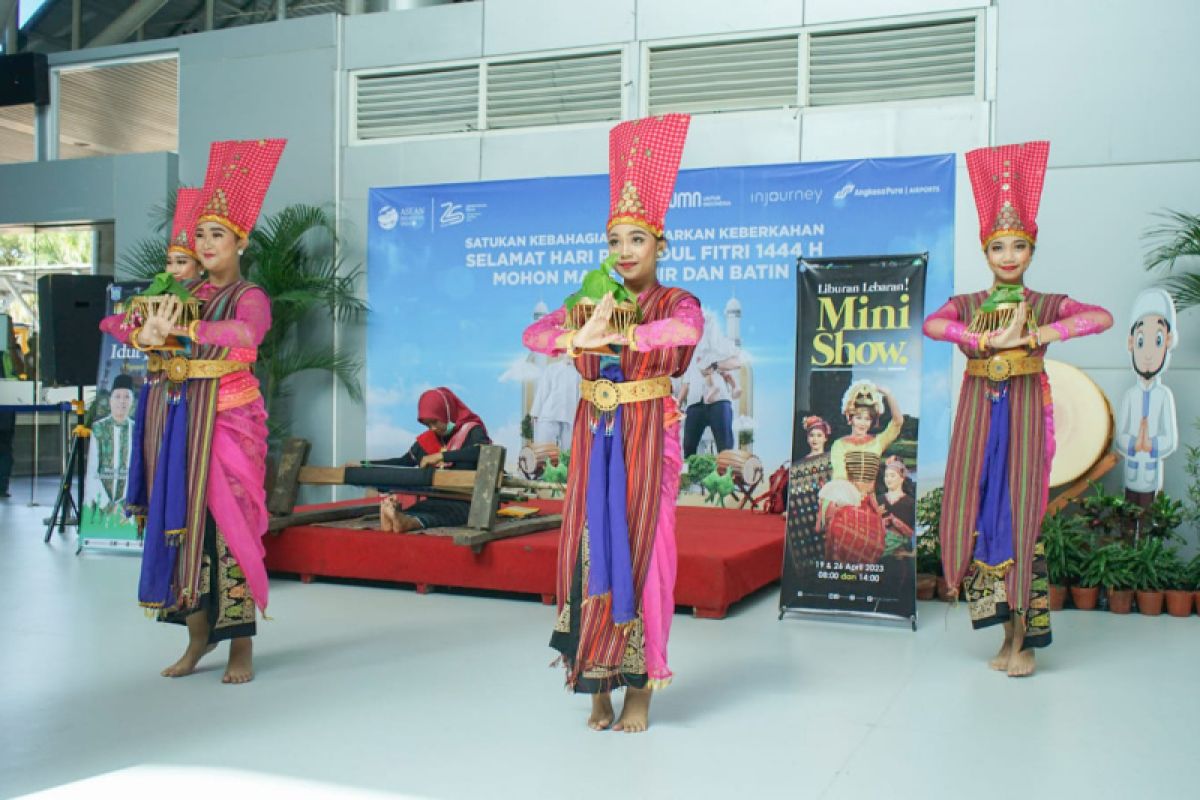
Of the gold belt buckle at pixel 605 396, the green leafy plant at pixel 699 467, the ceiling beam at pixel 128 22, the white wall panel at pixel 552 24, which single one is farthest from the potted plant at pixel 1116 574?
the ceiling beam at pixel 128 22

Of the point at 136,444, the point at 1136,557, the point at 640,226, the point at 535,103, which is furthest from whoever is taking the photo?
the point at 535,103

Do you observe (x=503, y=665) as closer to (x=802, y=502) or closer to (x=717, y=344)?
(x=802, y=502)

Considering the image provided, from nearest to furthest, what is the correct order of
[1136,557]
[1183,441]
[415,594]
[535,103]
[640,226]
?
[640,226]
[1136,557]
[415,594]
[1183,441]
[535,103]

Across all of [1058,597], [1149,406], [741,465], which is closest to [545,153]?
[741,465]

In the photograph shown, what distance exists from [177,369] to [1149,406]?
4.76m

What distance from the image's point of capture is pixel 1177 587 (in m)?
5.75

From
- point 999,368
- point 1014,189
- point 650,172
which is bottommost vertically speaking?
point 999,368

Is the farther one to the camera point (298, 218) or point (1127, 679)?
point (298, 218)

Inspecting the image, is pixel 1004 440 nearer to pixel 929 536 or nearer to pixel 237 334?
pixel 929 536

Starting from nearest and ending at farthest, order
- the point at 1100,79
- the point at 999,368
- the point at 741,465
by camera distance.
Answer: the point at 999,368, the point at 1100,79, the point at 741,465

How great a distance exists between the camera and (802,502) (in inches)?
211

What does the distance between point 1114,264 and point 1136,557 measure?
1.92 metres

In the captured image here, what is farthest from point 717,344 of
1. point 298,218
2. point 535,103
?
point 298,218

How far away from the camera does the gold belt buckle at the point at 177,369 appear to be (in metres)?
4.12
